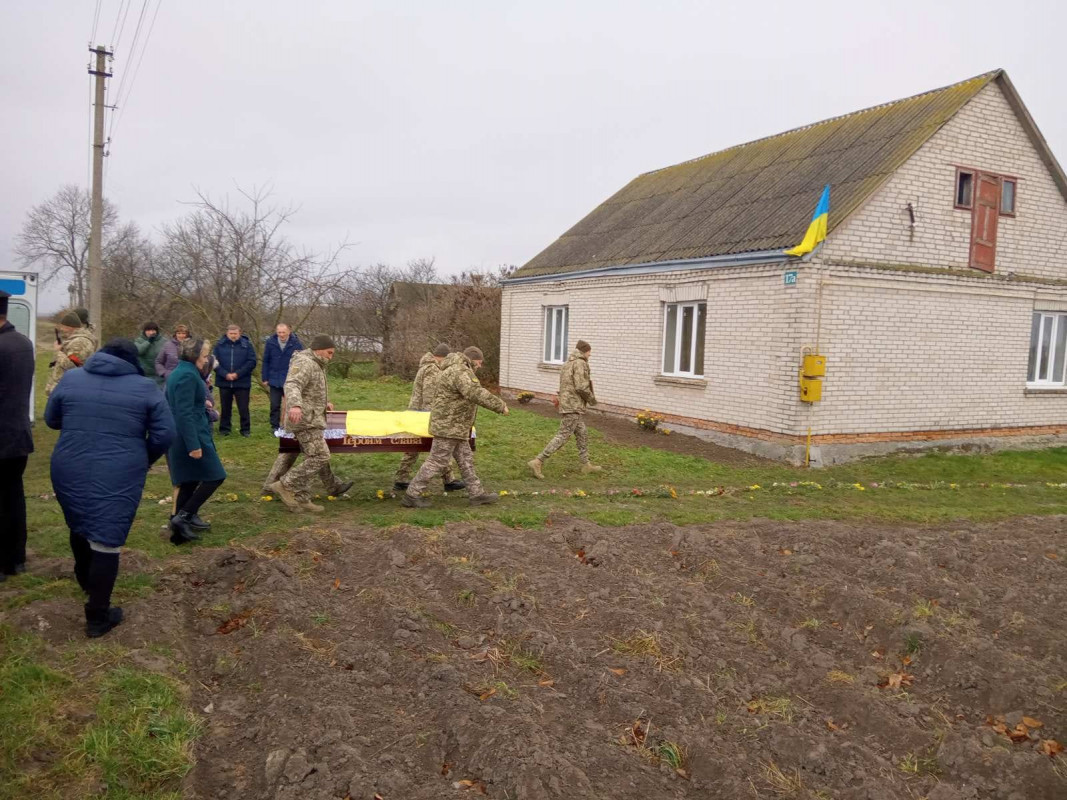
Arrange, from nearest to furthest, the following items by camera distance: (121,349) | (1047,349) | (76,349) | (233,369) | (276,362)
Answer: (121,349) → (76,349) → (276,362) → (233,369) → (1047,349)

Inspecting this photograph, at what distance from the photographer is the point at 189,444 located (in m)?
6.75

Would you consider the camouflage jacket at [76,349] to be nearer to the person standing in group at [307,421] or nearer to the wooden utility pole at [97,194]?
the person standing in group at [307,421]

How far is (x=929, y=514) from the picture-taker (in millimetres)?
9516

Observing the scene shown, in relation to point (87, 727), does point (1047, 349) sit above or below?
above

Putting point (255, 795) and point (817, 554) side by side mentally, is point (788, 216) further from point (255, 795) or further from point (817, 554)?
point (255, 795)

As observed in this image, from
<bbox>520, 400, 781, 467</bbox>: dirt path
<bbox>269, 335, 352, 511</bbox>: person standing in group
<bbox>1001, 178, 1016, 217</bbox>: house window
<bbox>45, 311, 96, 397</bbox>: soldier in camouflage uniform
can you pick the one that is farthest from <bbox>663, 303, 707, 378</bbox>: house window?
<bbox>45, 311, 96, 397</bbox>: soldier in camouflage uniform

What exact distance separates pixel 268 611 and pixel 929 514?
7585mm

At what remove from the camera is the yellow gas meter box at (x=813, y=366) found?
12.1 m

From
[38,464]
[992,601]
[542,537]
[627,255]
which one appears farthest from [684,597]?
[627,255]

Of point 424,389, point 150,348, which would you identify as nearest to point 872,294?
point 424,389

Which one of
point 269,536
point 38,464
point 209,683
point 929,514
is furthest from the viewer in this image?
point 38,464

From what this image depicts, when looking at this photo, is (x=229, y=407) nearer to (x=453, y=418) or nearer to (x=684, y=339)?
(x=453, y=418)

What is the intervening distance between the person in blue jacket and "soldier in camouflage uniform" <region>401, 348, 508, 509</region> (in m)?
3.63

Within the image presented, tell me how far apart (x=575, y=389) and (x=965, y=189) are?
26.6 ft
